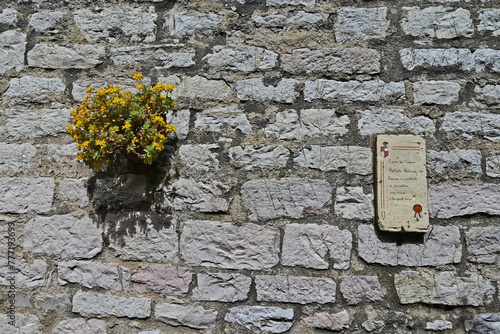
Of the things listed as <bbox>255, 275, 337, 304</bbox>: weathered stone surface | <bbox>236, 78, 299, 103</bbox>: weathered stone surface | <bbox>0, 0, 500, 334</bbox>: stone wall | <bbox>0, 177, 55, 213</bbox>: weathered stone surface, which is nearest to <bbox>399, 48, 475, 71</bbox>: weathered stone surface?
<bbox>0, 0, 500, 334</bbox>: stone wall

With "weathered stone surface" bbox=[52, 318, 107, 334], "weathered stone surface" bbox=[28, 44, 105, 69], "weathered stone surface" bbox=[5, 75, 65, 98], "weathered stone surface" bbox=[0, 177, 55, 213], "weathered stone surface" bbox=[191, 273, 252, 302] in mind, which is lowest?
"weathered stone surface" bbox=[52, 318, 107, 334]

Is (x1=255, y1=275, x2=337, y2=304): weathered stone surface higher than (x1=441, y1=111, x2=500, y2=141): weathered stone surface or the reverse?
the reverse

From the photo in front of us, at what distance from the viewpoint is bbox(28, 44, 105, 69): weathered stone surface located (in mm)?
2357

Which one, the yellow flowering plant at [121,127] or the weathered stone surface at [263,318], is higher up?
the yellow flowering plant at [121,127]

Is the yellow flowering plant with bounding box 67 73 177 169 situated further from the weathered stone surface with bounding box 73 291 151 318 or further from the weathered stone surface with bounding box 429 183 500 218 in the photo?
the weathered stone surface with bounding box 429 183 500 218

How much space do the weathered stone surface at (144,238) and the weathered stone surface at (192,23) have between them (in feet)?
3.52

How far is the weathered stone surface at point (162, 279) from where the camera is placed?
2.12 metres

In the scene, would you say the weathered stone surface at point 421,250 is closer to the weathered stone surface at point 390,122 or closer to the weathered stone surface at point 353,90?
the weathered stone surface at point 390,122

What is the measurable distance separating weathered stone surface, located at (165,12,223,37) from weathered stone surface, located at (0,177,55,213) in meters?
1.11

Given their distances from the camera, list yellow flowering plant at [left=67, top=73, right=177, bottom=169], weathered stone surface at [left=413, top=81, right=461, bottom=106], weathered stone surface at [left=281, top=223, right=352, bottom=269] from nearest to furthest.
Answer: yellow flowering plant at [left=67, top=73, right=177, bottom=169] < weathered stone surface at [left=281, top=223, right=352, bottom=269] < weathered stone surface at [left=413, top=81, right=461, bottom=106]

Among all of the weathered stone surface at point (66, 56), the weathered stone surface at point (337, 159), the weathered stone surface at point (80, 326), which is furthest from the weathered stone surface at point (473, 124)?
the weathered stone surface at point (80, 326)

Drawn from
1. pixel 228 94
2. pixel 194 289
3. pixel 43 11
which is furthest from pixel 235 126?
pixel 43 11

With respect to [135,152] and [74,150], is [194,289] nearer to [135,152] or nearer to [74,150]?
[135,152]

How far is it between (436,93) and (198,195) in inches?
55.7
